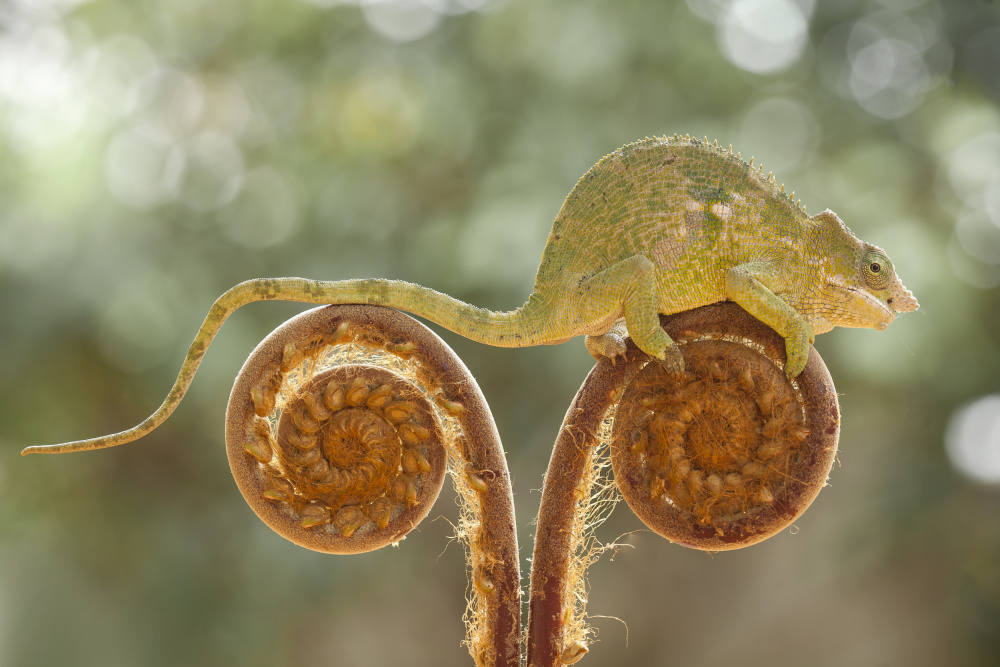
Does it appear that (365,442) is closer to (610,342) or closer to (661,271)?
(610,342)

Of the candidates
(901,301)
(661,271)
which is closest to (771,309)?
(661,271)

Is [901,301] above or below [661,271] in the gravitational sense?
above

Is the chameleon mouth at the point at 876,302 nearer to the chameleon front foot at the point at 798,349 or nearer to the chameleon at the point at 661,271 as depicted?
the chameleon at the point at 661,271

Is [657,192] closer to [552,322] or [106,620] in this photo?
[552,322]

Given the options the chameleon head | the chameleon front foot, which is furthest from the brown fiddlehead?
the chameleon head

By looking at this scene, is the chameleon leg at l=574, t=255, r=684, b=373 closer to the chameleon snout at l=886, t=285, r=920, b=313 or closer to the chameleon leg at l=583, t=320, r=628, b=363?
the chameleon leg at l=583, t=320, r=628, b=363

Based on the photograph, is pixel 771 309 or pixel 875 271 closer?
pixel 771 309

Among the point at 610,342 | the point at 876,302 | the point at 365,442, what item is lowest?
the point at 365,442
